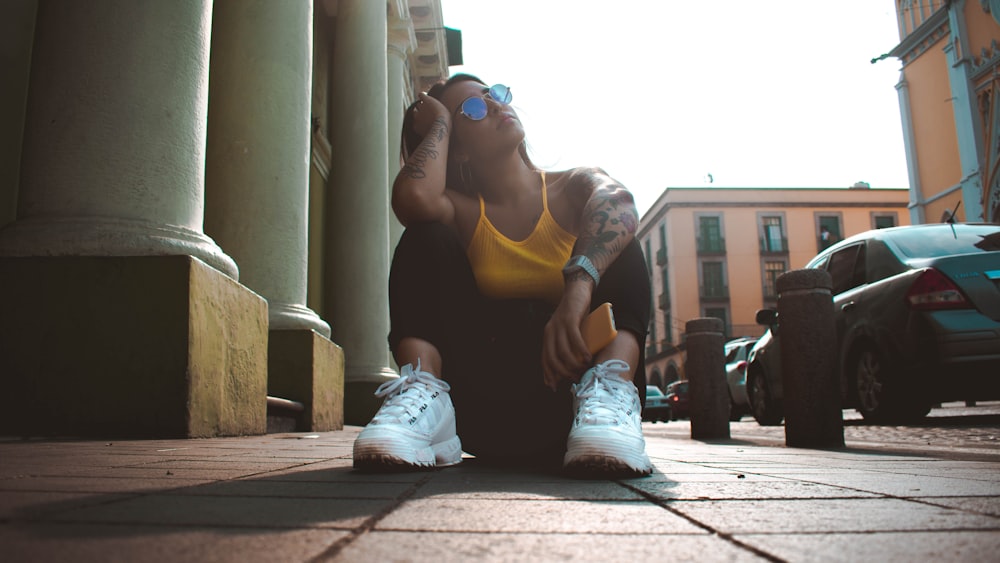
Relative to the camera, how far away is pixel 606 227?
7.18 feet

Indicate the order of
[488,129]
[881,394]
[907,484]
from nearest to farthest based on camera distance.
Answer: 1. [907,484]
2. [488,129]
3. [881,394]

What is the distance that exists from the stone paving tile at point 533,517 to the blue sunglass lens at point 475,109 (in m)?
1.53

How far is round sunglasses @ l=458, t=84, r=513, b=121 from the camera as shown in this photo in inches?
99.2

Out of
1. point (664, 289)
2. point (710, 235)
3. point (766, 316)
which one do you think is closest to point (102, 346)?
point (766, 316)

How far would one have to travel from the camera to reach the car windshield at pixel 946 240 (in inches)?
221

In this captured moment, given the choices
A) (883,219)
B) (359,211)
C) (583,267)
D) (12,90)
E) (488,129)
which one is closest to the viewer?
(583,267)

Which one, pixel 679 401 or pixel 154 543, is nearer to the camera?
pixel 154 543

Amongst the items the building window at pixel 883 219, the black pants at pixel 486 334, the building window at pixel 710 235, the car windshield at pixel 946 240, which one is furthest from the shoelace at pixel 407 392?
the building window at pixel 883 219

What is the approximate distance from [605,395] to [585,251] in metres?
0.44

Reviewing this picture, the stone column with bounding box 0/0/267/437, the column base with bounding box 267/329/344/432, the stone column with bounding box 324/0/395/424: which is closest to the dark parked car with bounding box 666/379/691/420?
the stone column with bounding box 324/0/395/424

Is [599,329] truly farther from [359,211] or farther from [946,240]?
[359,211]

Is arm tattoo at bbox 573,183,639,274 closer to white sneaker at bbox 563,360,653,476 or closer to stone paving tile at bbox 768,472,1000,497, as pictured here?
white sneaker at bbox 563,360,653,476

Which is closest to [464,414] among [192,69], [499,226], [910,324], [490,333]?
[490,333]

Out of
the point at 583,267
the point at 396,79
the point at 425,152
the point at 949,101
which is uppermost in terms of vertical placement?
the point at 949,101
